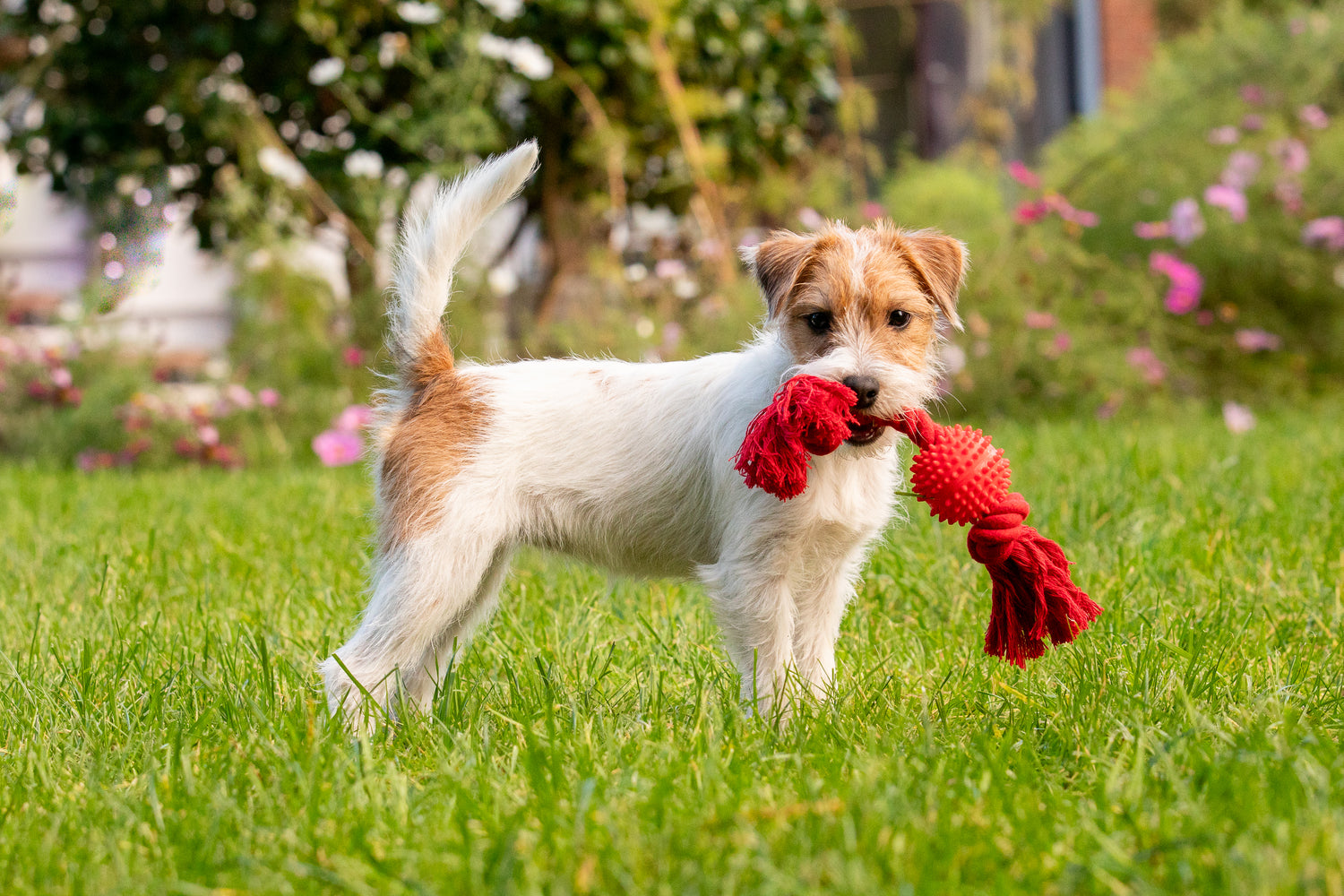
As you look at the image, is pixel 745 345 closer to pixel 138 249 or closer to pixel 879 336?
pixel 879 336

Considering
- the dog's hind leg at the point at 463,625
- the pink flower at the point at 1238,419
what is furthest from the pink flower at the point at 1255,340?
the dog's hind leg at the point at 463,625

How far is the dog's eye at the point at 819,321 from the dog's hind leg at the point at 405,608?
3.01ft

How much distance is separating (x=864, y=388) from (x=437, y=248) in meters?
1.19

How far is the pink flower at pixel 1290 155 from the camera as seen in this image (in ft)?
25.2

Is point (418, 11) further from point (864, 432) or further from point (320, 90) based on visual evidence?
point (864, 432)

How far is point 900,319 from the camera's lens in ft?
9.66

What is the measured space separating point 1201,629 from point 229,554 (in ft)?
10.6

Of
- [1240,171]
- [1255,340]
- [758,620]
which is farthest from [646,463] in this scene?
[1240,171]

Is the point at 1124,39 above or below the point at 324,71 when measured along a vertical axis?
below

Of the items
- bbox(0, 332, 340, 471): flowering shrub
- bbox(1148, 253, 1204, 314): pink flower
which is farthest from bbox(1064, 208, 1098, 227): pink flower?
bbox(0, 332, 340, 471): flowering shrub

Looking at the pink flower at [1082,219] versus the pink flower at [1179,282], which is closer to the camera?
the pink flower at [1082,219]

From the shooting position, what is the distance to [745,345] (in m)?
3.43

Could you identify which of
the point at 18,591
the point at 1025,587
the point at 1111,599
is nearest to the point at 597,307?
the point at 18,591

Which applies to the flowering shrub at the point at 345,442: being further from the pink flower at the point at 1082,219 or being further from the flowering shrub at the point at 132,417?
the pink flower at the point at 1082,219
